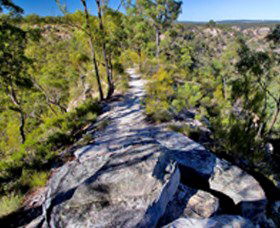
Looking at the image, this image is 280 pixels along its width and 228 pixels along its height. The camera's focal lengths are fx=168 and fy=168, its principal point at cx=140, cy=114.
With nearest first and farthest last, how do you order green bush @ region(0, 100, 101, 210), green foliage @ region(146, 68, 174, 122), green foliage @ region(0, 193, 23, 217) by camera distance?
green foliage @ region(0, 193, 23, 217) < green bush @ region(0, 100, 101, 210) < green foliage @ region(146, 68, 174, 122)

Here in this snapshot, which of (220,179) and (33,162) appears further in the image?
(33,162)

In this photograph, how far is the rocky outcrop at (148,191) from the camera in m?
2.17

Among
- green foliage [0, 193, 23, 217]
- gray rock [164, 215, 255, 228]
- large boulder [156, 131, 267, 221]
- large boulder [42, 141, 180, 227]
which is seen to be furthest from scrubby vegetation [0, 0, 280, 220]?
gray rock [164, 215, 255, 228]

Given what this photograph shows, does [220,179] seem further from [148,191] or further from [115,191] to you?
[115,191]

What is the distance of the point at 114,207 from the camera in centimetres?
218

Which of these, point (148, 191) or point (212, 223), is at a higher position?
point (148, 191)

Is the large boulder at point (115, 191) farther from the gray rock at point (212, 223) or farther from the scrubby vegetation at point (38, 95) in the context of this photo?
the scrubby vegetation at point (38, 95)

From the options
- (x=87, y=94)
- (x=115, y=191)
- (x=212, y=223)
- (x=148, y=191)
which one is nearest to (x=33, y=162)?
(x=115, y=191)

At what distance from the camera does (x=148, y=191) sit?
7.75 ft

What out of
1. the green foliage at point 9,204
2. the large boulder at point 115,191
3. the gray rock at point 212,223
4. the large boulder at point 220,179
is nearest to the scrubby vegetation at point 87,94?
the green foliage at point 9,204

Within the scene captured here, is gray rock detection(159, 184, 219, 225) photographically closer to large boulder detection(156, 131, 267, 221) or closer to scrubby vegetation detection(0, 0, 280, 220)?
large boulder detection(156, 131, 267, 221)

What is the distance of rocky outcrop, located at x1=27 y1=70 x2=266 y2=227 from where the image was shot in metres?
2.17

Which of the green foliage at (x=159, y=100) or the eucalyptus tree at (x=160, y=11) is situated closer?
the green foliage at (x=159, y=100)

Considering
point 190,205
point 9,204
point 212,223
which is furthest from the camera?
point 9,204
